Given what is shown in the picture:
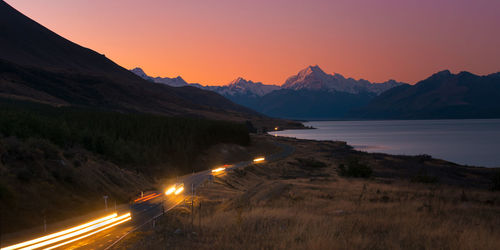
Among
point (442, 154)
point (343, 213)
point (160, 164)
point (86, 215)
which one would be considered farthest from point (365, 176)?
point (442, 154)

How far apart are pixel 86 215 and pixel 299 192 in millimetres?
16386

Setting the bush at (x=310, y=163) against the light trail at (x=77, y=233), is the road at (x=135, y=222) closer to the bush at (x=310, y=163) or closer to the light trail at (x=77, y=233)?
the light trail at (x=77, y=233)

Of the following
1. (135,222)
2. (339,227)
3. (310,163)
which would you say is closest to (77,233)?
(135,222)

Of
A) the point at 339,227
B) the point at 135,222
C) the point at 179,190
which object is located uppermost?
the point at 339,227

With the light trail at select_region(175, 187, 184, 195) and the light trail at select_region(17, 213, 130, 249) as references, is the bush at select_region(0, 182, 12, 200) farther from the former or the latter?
the light trail at select_region(175, 187, 184, 195)

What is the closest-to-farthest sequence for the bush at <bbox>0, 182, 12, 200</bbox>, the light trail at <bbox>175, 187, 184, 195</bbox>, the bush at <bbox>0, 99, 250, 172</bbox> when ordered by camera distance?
the bush at <bbox>0, 182, 12, 200</bbox> < the light trail at <bbox>175, 187, 184, 195</bbox> < the bush at <bbox>0, 99, 250, 172</bbox>

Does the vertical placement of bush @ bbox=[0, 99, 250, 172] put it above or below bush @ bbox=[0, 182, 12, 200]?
above

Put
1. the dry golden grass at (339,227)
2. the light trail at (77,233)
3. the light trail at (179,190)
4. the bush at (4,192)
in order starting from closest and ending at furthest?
the dry golden grass at (339,227)
the light trail at (77,233)
the bush at (4,192)
the light trail at (179,190)

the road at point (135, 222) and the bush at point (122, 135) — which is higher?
the bush at point (122, 135)

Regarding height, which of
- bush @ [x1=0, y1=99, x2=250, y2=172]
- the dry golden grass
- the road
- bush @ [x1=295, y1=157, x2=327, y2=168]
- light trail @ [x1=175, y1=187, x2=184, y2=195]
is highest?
bush @ [x1=0, y1=99, x2=250, y2=172]

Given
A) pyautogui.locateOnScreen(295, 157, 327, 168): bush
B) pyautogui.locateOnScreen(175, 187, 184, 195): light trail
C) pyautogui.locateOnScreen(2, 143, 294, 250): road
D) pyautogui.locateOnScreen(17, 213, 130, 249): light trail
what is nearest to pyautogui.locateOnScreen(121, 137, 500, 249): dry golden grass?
pyautogui.locateOnScreen(2, 143, 294, 250): road

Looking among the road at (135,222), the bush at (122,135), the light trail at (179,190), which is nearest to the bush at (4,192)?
the road at (135,222)

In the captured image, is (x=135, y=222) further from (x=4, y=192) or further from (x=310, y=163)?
(x=310, y=163)

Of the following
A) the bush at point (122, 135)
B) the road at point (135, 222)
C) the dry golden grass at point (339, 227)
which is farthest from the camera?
the bush at point (122, 135)
